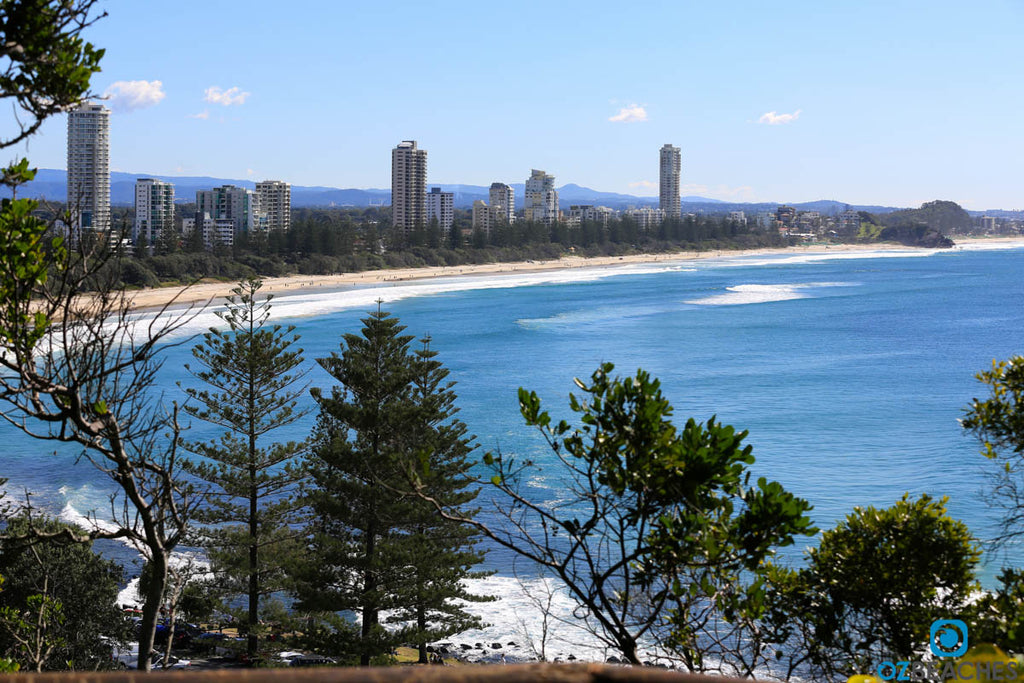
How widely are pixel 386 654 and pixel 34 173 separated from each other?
1135 cm

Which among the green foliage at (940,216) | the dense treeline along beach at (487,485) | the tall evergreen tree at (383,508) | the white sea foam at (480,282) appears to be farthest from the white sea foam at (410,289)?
the green foliage at (940,216)

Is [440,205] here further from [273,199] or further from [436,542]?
[436,542]

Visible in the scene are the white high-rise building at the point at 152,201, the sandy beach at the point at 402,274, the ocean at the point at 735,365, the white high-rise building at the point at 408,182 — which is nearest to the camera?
the ocean at the point at 735,365

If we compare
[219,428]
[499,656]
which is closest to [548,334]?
[219,428]

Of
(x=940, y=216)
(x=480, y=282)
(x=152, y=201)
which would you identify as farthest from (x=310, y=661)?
(x=940, y=216)

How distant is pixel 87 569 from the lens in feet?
44.5

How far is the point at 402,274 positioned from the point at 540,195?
101 m

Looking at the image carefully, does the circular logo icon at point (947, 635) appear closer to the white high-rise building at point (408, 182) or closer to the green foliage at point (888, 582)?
the green foliage at point (888, 582)

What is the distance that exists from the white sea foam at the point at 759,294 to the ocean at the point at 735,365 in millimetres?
233

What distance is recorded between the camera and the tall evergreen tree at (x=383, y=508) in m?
14.4

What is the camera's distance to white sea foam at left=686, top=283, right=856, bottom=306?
2498 inches

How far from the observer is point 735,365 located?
37844 mm

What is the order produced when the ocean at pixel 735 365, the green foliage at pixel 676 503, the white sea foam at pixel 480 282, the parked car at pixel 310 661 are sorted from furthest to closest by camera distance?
1. the white sea foam at pixel 480 282
2. the ocean at pixel 735 365
3. the parked car at pixel 310 661
4. the green foliage at pixel 676 503

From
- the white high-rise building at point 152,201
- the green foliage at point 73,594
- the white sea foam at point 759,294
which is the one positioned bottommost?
the green foliage at point 73,594
